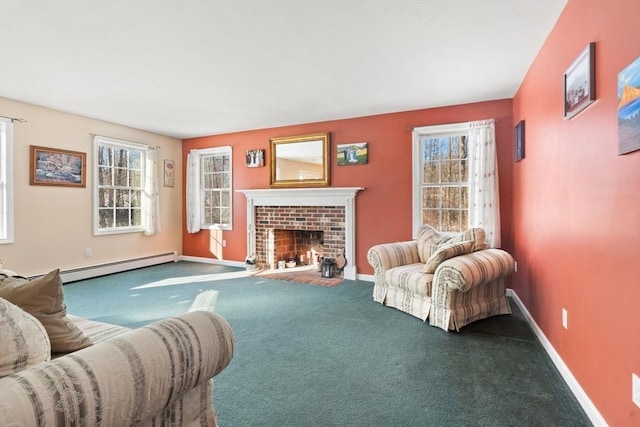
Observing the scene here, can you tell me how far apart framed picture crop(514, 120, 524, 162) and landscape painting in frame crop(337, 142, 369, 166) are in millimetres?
1867

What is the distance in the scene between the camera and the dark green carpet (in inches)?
70.2

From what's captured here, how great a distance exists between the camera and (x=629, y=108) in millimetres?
1387

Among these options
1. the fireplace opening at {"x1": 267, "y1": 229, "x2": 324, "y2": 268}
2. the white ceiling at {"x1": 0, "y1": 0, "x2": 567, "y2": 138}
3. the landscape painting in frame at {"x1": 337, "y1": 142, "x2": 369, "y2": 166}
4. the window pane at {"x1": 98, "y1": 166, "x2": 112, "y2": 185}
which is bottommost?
the fireplace opening at {"x1": 267, "y1": 229, "x2": 324, "y2": 268}

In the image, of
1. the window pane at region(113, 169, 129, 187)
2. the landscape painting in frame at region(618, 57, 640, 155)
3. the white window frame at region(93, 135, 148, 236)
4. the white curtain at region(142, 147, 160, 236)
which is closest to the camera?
the landscape painting in frame at region(618, 57, 640, 155)

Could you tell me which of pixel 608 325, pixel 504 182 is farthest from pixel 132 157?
pixel 608 325

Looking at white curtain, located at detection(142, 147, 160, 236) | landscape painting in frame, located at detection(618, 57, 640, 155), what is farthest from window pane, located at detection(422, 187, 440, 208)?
white curtain, located at detection(142, 147, 160, 236)

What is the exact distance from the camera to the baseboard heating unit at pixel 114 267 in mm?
4718

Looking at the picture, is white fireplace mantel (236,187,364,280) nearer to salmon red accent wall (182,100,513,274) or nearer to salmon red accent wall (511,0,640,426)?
salmon red accent wall (182,100,513,274)

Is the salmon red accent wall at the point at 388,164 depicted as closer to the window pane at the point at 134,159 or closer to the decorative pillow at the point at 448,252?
the decorative pillow at the point at 448,252

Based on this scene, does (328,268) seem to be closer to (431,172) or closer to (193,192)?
(431,172)

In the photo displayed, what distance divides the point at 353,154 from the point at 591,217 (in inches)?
133

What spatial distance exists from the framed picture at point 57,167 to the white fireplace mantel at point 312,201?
2.32 metres

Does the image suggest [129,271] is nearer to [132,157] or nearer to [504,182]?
[132,157]

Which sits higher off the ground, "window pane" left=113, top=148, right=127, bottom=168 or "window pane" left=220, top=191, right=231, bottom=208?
"window pane" left=113, top=148, right=127, bottom=168
